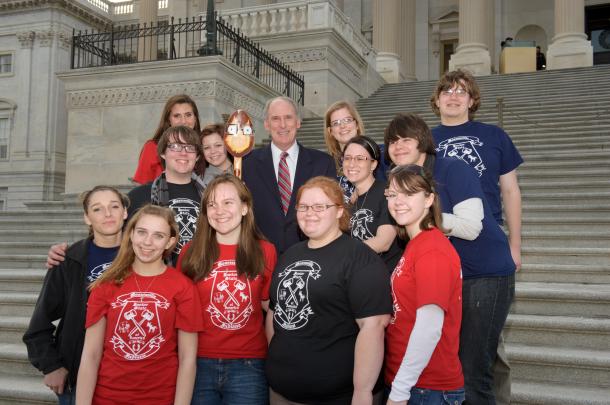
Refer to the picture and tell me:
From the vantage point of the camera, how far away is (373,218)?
125 inches

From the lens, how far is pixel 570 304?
200 inches

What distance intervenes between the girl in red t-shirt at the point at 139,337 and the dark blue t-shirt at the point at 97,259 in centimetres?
31

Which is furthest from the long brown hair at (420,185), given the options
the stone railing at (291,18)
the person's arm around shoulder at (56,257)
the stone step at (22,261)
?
the stone railing at (291,18)

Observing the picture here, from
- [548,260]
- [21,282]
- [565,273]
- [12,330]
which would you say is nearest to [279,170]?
[12,330]

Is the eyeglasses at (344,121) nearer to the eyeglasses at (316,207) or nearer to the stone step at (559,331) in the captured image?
the eyeglasses at (316,207)

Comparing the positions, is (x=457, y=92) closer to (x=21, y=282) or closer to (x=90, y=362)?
(x=90, y=362)

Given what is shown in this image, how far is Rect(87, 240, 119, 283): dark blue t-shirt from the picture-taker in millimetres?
3265

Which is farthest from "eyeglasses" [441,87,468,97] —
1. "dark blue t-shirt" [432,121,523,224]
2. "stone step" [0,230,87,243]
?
"stone step" [0,230,87,243]

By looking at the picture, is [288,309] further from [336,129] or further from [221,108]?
[221,108]

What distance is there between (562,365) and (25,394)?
13.6ft

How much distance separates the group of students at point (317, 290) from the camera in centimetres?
260

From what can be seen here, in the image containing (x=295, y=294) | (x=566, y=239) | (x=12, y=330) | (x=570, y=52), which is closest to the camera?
(x=295, y=294)

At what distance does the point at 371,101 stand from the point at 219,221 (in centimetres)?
1574

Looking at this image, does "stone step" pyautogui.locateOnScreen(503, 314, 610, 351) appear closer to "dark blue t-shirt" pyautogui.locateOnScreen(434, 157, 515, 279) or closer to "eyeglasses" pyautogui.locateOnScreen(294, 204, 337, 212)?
"dark blue t-shirt" pyautogui.locateOnScreen(434, 157, 515, 279)
